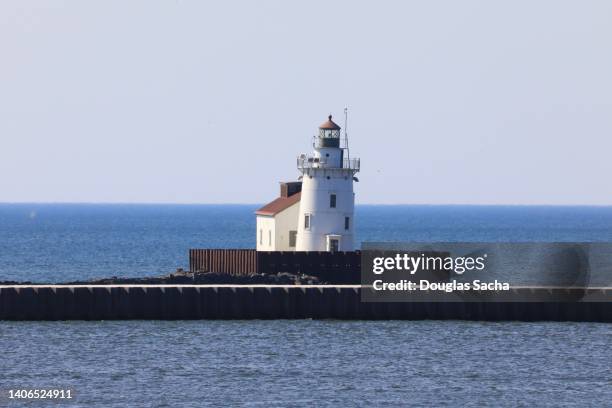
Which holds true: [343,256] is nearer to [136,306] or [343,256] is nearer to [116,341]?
[136,306]

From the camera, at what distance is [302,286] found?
6625cm

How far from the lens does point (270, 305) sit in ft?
216

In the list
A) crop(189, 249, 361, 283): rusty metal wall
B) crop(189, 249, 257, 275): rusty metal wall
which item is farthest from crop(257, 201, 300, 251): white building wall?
crop(189, 249, 361, 283): rusty metal wall

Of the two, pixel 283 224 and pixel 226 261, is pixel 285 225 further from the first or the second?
Result: pixel 226 261

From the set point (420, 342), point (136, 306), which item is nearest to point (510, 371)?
point (420, 342)

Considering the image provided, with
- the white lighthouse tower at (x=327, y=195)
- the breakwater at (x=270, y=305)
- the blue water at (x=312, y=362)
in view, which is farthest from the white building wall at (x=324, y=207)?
the blue water at (x=312, y=362)

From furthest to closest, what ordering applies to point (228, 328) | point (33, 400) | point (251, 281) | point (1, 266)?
point (1, 266) < point (251, 281) < point (228, 328) < point (33, 400)

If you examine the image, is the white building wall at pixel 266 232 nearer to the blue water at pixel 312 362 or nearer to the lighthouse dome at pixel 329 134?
the lighthouse dome at pixel 329 134

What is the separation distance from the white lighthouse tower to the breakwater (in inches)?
408

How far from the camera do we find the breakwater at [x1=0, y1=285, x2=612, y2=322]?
65375 millimetres

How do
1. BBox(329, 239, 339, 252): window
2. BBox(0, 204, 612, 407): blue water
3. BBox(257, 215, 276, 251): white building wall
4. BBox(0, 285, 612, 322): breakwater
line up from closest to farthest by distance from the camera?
BBox(0, 204, 612, 407): blue water < BBox(0, 285, 612, 322): breakwater < BBox(329, 239, 339, 252): window < BBox(257, 215, 276, 251): white building wall

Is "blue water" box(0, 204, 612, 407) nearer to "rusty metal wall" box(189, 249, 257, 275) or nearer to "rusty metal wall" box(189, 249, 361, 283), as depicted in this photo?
"rusty metal wall" box(189, 249, 361, 283)

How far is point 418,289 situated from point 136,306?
13.2 m

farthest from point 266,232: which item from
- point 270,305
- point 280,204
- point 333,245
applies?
point 270,305
